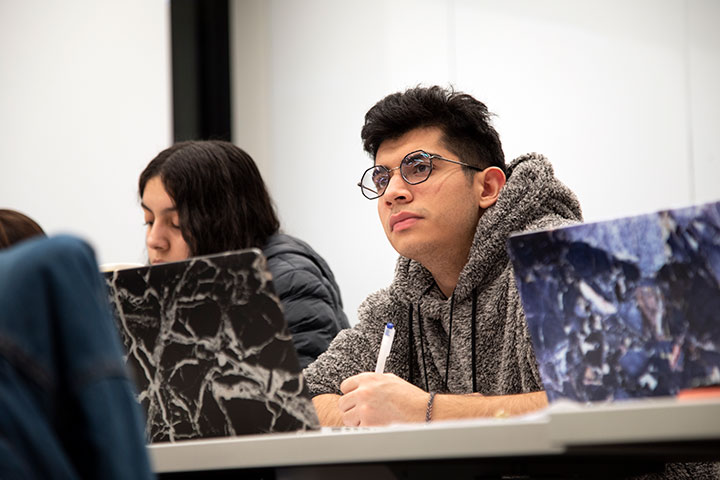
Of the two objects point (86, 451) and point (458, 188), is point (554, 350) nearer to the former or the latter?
point (86, 451)

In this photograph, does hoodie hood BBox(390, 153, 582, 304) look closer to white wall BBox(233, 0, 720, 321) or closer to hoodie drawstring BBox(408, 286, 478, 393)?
hoodie drawstring BBox(408, 286, 478, 393)

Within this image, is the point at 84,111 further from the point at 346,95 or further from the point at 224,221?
the point at 224,221

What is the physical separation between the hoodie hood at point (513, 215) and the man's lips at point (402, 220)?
130 millimetres

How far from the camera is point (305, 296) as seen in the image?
2092mm

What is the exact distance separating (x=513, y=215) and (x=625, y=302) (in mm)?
784

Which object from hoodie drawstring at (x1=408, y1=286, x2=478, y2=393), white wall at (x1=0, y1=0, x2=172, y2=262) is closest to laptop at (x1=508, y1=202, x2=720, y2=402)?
hoodie drawstring at (x1=408, y1=286, x2=478, y2=393)

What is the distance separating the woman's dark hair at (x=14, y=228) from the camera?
165cm

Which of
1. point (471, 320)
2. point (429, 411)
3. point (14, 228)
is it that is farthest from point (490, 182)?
point (14, 228)

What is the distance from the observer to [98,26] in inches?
128

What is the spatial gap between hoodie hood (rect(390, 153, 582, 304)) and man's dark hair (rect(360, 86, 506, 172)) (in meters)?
0.17

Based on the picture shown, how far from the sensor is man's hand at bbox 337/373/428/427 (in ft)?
4.47

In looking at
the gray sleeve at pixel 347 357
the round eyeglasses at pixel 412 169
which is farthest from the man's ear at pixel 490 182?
the gray sleeve at pixel 347 357

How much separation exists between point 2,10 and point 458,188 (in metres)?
1.96

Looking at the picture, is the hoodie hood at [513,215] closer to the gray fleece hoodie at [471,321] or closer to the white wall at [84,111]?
the gray fleece hoodie at [471,321]
